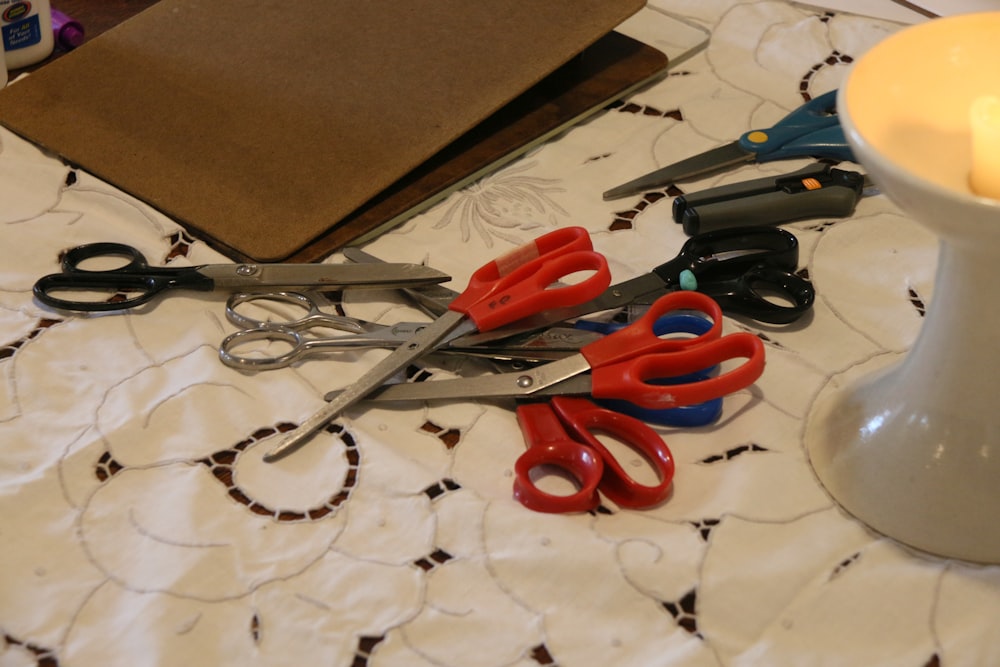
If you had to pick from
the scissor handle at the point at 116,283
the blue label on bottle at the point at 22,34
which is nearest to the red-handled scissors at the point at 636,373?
the scissor handle at the point at 116,283

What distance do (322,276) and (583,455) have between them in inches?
7.5

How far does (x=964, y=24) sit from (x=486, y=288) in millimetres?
253

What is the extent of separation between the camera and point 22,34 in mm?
745

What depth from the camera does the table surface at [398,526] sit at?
416mm

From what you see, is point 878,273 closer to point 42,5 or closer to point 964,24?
point 964,24

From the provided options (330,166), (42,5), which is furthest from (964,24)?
(42,5)

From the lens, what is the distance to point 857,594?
43cm

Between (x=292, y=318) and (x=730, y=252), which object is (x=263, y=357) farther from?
(x=730, y=252)

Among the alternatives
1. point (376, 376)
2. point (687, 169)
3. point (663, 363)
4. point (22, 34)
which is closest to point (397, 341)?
point (376, 376)

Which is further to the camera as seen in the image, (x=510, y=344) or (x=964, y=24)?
(x=510, y=344)

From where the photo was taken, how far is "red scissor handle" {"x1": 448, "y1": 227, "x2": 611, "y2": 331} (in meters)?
0.51

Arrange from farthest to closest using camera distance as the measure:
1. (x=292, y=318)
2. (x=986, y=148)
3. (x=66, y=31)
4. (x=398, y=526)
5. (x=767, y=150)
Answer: (x=66, y=31) → (x=767, y=150) → (x=292, y=318) → (x=398, y=526) → (x=986, y=148)

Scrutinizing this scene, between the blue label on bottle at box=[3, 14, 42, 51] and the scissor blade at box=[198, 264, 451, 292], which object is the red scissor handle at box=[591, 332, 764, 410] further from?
the blue label on bottle at box=[3, 14, 42, 51]

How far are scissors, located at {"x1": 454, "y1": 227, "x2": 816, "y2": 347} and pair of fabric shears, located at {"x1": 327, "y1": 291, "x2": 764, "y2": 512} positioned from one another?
3cm
